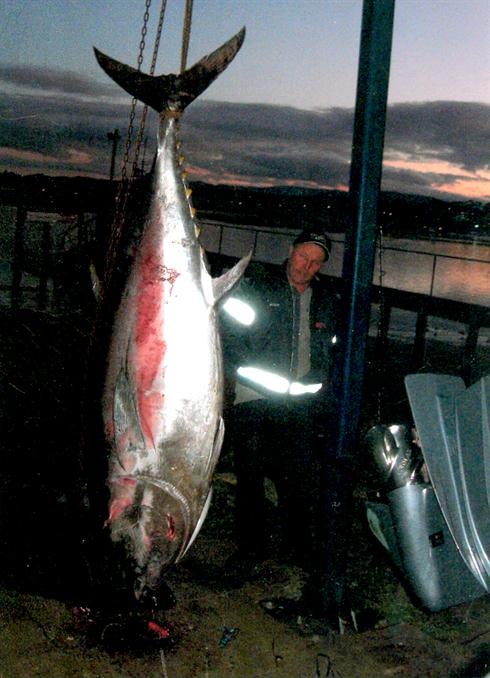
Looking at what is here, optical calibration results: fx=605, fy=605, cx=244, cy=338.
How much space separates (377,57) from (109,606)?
8.36 ft

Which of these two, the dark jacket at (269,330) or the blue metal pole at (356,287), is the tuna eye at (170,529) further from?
the dark jacket at (269,330)

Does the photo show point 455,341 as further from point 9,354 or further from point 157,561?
point 157,561

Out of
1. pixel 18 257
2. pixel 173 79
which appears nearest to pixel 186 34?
pixel 173 79

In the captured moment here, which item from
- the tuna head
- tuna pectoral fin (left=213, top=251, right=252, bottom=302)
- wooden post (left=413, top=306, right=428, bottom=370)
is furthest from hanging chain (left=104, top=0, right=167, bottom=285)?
wooden post (left=413, top=306, right=428, bottom=370)

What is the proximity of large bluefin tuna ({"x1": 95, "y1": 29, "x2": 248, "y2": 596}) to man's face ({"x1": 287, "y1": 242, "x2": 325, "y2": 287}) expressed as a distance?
1.30 metres

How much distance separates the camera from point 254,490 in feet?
11.9

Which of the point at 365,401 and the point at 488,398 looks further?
the point at 365,401

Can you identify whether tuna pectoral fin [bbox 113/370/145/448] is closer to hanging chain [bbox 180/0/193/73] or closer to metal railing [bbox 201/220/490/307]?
hanging chain [bbox 180/0/193/73]

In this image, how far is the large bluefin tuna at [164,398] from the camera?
2.11 m

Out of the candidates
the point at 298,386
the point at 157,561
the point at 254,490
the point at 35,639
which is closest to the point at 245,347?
the point at 298,386

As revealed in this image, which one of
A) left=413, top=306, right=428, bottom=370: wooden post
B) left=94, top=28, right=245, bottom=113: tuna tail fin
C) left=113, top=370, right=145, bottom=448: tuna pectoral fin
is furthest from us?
left=413, top=306, right=428, bottom=370: wooden post

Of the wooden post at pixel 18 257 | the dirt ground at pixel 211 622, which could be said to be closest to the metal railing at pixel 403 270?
the wooden post at pixel 18 257

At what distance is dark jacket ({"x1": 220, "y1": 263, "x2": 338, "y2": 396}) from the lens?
3.46m

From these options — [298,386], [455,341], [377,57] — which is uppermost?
[377,57]
